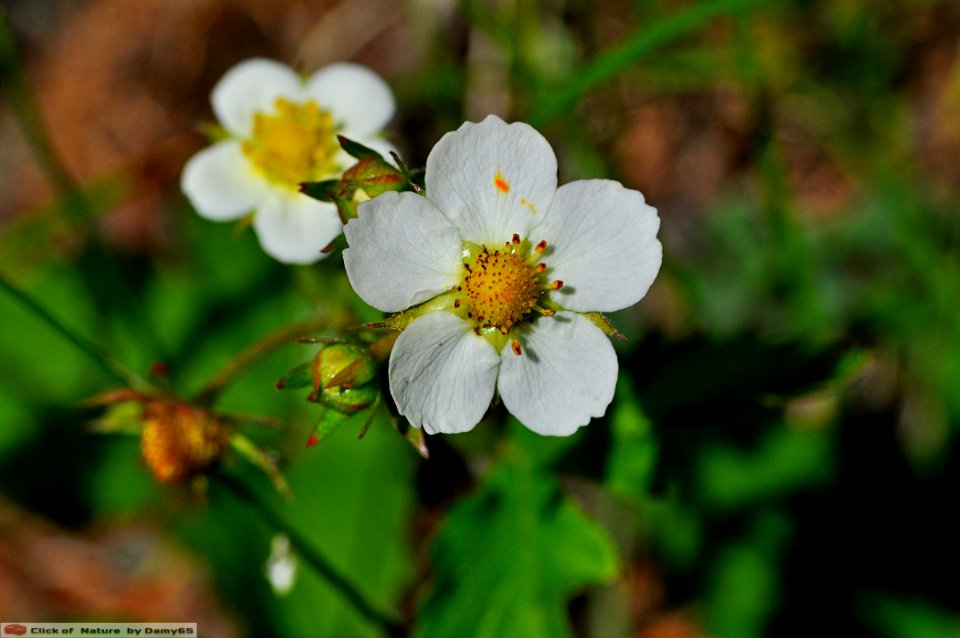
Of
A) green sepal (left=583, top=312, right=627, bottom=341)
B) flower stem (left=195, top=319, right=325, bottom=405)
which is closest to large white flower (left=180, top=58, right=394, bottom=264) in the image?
flower stem (left=195, top=319, right=325, bottom=405)

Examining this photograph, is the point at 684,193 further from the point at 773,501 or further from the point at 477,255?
the point at 477,255

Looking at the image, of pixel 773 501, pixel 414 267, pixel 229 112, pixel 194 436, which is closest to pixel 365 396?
pixel 414 267

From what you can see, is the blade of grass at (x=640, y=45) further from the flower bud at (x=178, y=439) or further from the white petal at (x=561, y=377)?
the flower bud at (x=178, y=439)

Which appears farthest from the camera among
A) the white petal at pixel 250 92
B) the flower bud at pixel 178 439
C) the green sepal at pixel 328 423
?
the white petal at pixel 250 92

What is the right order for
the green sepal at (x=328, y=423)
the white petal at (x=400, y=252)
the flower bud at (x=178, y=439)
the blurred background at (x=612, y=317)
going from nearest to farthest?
1. the white petal at (x=400, y=252)
2. the green sepal at (x=328, y=423)
3. the flower bud at (x=178, y=439)
4. the blurred background at (x=612, y=317)

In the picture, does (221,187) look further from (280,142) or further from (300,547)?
(300,547)

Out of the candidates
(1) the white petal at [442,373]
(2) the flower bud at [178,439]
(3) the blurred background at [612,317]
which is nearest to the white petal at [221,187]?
(3) the blurred background at [612,317]

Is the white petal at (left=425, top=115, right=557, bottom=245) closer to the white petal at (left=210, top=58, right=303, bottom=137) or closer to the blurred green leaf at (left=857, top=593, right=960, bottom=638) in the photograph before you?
the white petal at (left=210, top=58, right=303, bottom=137)
